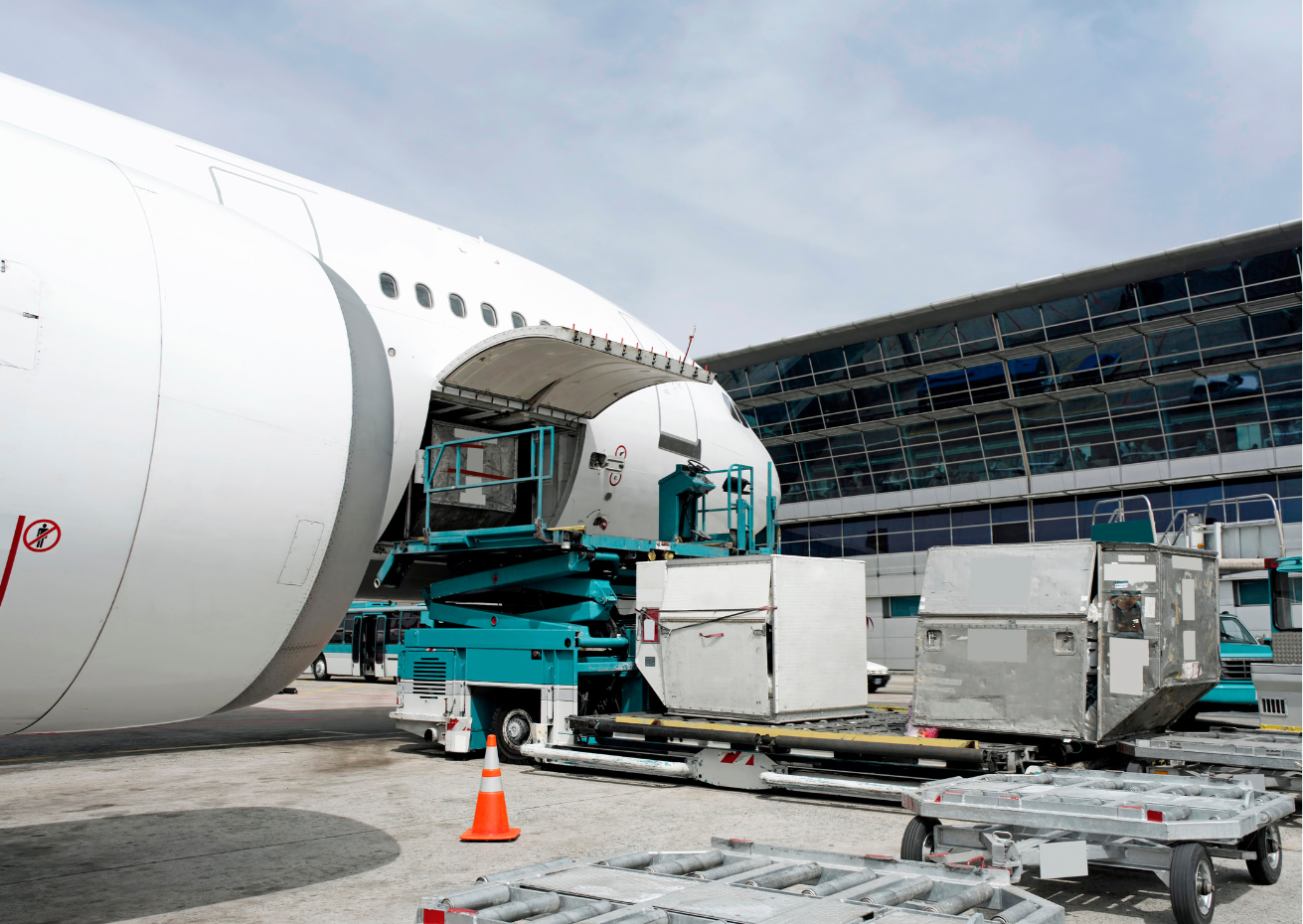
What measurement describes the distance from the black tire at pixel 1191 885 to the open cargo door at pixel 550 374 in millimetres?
7544

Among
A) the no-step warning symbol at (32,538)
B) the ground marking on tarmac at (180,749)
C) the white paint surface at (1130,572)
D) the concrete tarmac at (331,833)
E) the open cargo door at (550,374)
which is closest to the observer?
the no-step warning symbol at (32,538)

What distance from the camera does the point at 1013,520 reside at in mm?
36875

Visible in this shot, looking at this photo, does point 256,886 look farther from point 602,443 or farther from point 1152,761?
point 602,443

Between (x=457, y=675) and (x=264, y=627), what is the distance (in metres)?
7.54

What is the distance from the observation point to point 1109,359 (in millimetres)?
34562

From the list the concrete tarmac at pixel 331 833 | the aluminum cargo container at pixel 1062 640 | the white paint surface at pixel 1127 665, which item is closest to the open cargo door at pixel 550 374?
the concrete tarmac at pixel 331 833

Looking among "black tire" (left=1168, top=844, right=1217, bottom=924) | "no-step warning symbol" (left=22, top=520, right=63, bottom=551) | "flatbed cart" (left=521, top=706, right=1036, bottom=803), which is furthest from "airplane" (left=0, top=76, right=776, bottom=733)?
"flatbed cart" (left=521, top=706, right=1036, bottom=803)

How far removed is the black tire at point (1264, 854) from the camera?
6098 mm

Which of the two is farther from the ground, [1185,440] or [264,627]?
[1185,440]

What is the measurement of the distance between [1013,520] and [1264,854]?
32.1 metres

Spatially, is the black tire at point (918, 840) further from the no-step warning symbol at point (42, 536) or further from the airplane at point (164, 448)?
the no-step warning symbol at point (42, 536)


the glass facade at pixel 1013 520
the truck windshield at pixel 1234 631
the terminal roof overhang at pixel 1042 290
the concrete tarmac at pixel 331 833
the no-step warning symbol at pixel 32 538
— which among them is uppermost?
the terminal roof overhang at pixel 1042 290

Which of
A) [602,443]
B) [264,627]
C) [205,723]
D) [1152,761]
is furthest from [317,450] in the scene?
[205,723]

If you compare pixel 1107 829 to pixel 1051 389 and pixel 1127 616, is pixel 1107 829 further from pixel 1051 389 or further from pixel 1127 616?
pixel 1051 389
